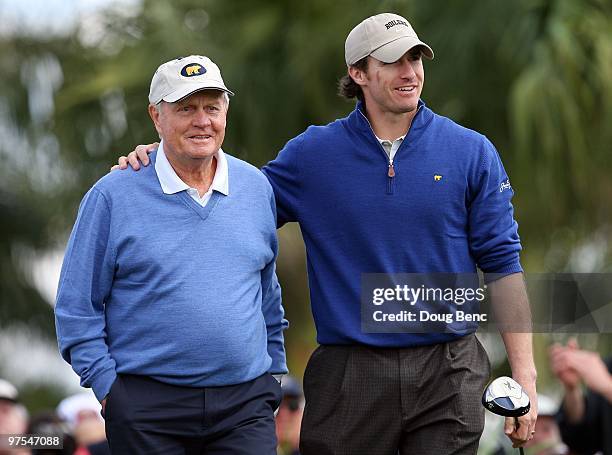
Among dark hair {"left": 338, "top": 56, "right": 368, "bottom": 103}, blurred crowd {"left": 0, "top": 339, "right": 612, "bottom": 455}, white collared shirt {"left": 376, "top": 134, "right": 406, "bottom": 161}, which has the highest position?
dark hair {"left": 338, "top": 56, "right": 368, "bottom": 103}

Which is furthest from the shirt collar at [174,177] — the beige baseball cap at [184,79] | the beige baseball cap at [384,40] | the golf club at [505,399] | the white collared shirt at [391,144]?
the golf club at [505,399]

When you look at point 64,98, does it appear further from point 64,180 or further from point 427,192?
point 427,192

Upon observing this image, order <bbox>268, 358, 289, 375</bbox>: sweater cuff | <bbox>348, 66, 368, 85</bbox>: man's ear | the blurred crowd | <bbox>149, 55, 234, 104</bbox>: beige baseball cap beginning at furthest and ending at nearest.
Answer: the blurred crowd, <bbox>348, 66, 368, 85</bbox>: man's ear, <bbox>268, 358, 289, 375</bbox>: sweater cuff, <bbox>149, 55, 234, 104</bbox>: beige baseball cap

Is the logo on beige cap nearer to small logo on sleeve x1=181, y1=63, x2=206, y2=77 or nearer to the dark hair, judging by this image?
the dark hair

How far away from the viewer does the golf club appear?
17.1 feet

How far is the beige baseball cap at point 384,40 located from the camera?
561 centimetres

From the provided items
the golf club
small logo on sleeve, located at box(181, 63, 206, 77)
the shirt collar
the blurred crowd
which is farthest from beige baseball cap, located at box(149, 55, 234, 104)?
the blurred crowd

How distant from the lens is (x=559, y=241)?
14.2m

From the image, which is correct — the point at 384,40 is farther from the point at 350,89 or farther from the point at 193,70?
the point at 193,70

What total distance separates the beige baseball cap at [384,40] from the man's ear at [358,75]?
0.03 meters

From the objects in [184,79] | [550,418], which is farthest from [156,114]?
[550,418]

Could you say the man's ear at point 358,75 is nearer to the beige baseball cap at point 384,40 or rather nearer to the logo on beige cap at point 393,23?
the beige baseball cap at point 384,40

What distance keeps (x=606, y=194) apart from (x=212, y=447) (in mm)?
9512

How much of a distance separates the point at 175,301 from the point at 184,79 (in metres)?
0.89
